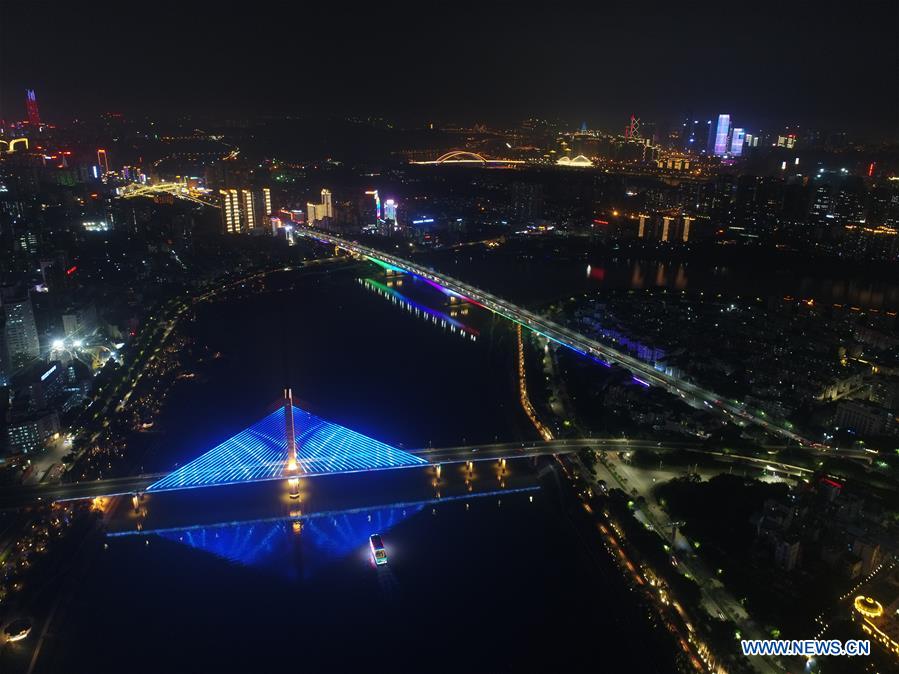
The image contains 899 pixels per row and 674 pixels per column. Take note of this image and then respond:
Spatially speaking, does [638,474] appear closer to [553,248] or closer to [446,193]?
[553,248]

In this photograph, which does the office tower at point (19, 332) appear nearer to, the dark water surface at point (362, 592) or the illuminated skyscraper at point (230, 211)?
the dark water surface at point (362, 592)

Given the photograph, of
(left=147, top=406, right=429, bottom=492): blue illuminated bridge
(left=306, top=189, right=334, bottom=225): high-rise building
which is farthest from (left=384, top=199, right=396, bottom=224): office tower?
(left=147, top=406, right=429, bottom=492): blue illuminated bridge

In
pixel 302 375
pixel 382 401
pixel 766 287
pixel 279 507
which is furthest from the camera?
pixel 766 287

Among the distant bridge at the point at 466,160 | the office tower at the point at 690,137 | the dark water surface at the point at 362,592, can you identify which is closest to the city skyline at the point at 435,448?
the dark water surface at the point at 362,592

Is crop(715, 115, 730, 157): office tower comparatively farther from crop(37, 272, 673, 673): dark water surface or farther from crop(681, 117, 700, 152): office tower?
crop(37, 272, 673, 673): dark water surface

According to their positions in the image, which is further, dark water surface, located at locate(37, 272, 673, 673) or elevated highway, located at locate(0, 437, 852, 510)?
elevated highway, located at locate(0, 437, 852, 510)

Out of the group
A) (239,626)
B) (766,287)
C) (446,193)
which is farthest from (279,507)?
(446,193)

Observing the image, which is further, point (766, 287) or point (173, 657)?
point (766, 287)
